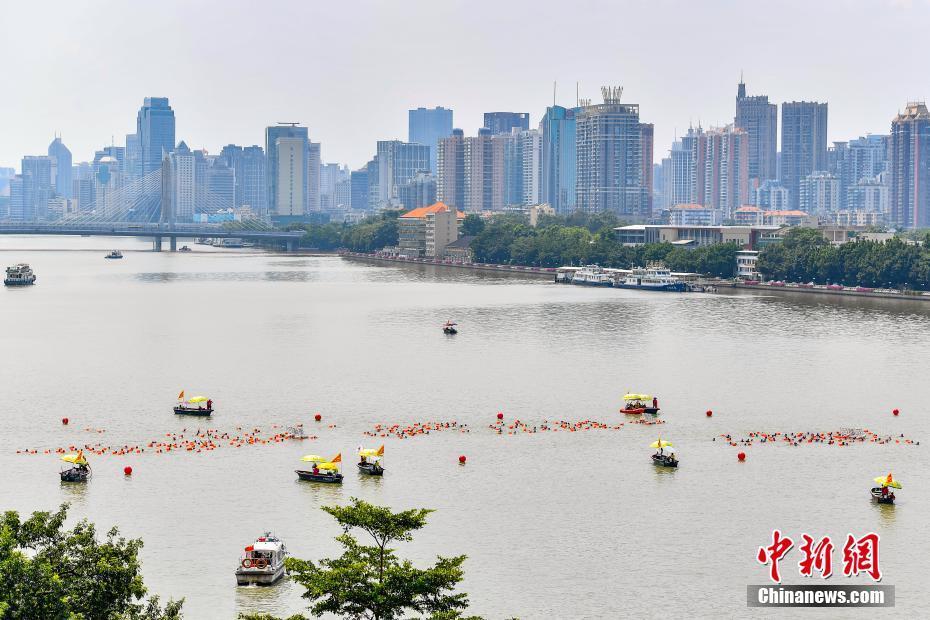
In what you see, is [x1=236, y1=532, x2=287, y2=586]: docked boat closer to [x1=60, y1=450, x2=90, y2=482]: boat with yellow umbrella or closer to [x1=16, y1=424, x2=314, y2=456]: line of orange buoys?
[x1=60, y1=450, x2=90, y2=482]: boat with yellow umbrella

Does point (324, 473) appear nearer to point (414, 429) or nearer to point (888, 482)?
point (414, 429)

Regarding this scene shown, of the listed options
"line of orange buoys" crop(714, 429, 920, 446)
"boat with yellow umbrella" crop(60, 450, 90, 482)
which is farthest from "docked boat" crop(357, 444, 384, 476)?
"line of orange buoys" crop(714, 429, 920, 446)

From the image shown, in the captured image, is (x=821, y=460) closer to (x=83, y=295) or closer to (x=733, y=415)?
(x=733, y=415)

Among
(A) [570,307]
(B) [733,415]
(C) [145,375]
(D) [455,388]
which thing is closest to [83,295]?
(A) [570,307]

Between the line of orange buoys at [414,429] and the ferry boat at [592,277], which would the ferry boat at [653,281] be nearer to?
the ferry boat at [592,277]

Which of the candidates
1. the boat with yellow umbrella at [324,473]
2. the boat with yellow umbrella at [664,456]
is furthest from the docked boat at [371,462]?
the boat with yellow umbrella at [664,456]
